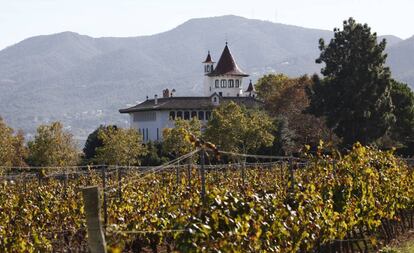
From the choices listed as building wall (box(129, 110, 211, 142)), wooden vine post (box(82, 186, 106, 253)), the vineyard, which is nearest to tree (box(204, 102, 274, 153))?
building wall (box(129, 110, 211, 142))

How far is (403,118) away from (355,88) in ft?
19.7

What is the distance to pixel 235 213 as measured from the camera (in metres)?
14.9

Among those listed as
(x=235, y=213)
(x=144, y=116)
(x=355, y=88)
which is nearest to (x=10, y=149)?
(x=355, y=88)

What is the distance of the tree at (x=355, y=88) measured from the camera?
6009 centimetres

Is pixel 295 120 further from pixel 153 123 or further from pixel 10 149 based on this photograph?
pixel 153 123

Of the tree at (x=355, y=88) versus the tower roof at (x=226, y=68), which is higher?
the tower roof at (x=226, y=68)

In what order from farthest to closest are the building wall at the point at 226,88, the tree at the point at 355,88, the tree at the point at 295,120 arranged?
1. the building wall at the point at 226,88
2. the tree at the point at 295,120
3. the tree at the point at 355,88

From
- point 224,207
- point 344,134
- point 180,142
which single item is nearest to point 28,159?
point 180,142

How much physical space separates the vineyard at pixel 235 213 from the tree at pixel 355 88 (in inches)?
1230

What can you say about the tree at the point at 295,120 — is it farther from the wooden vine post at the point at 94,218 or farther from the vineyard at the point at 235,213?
the wooden vine post at the point at 94,218

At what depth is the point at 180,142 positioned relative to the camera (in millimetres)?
71750

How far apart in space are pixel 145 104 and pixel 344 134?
54126 mm

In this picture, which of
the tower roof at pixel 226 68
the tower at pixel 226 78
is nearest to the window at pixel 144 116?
the tower at pixel 226 78

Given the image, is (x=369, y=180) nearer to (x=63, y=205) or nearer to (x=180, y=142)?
(x=63, y=205)
